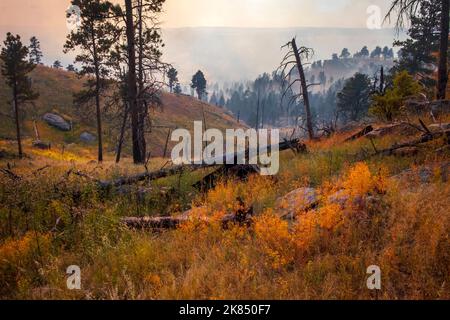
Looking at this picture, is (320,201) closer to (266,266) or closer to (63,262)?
(266,266)

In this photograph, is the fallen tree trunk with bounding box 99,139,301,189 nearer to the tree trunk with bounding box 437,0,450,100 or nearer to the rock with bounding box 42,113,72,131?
the tree trunk with bounding box 437,0,450,100

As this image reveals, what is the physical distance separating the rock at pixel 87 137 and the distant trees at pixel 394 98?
→ 46.0 metres

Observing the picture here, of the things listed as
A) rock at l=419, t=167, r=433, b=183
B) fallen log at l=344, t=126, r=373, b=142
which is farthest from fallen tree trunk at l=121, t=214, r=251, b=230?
fallen log at l=344, t=126, r=373, b=142

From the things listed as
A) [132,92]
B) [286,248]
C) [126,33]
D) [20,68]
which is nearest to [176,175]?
[286,248]

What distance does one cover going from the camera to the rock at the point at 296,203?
18.1ft

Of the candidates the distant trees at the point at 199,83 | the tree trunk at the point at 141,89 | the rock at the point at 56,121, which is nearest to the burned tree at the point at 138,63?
the tree trunk at the point at 141,89

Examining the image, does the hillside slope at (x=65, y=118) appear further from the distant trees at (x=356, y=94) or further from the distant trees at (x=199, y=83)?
the distant trees at (x=356, y=94)

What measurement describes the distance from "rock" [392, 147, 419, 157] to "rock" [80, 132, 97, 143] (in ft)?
162

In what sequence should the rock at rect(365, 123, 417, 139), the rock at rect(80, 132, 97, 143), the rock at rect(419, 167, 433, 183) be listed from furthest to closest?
the rock at rect(80, 132, 97, 143), the rock at rect(365, 123, 417, 139), the rock at rect(419, 167, 433, 183)

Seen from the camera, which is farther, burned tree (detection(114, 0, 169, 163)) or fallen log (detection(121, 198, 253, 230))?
burned tree (detection(114, 0, 169, 163))

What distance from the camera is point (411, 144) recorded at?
7.62m

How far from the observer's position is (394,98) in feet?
41.0

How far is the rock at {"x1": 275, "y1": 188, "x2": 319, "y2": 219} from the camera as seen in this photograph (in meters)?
5.53
